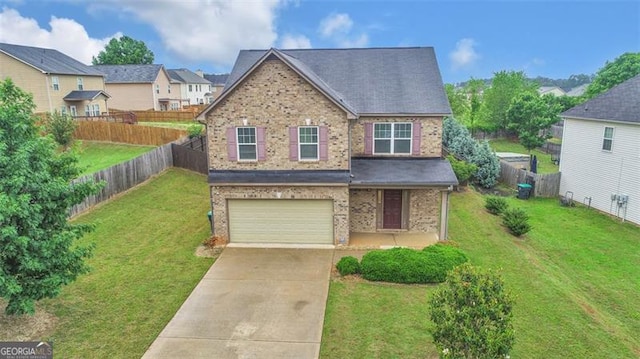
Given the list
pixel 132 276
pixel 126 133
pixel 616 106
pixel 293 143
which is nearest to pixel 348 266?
pixel 293 143

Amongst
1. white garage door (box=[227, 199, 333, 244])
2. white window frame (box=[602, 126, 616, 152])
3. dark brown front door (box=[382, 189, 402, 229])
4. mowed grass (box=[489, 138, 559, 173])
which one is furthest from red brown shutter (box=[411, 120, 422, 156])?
mowed grass (box=[489, 138, 559, 173])

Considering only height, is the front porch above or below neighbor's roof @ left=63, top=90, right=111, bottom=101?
below

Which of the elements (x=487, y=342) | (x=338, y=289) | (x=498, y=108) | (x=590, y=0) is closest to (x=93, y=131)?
(x=338, y=289)

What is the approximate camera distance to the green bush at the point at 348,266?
574 inches

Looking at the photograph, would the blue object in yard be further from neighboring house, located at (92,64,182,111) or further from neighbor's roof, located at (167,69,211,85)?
neighbor's roof, located at (167,69,211,85)

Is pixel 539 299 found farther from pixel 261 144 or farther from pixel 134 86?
pixel 134 86

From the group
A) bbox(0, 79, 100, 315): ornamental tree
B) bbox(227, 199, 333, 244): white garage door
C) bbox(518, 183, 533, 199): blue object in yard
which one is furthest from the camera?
bbox(518, 183, 533, 199): blue object in yard

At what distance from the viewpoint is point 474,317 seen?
28.0 ft

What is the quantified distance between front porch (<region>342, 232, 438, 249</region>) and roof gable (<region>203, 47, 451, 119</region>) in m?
5.29

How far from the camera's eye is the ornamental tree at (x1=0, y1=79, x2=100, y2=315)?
9.75m

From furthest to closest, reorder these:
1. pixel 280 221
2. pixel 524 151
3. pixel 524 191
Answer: pixel 524 151 → pixel 524 191 → pixel 280 221

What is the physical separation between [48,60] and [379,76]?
123 feet

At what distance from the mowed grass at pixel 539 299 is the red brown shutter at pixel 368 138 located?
17.1 feet

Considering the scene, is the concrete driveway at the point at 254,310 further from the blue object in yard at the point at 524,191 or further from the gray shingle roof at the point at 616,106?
the gray shingle roof at the point at 616,106
